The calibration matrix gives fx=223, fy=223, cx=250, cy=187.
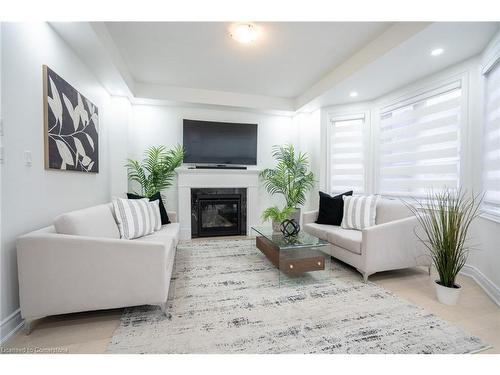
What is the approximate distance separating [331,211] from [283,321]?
76.8 inches

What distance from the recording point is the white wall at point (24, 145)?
1.50 meters

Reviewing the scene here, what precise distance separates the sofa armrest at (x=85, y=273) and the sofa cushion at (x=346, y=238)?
192 centimetres

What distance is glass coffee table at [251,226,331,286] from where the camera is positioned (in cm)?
221

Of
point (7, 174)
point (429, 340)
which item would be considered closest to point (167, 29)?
point (7, 174)

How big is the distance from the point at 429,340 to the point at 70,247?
2.48 m

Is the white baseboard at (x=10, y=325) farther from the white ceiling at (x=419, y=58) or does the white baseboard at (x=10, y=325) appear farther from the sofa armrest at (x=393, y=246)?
the white ceiling at (x=419, y=58)

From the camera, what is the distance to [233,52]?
276cm

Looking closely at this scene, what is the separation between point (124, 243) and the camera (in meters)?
1.63

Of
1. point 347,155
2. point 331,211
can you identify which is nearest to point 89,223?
point 331,211

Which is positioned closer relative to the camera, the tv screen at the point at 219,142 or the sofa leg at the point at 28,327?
the sofa leg at the point at 28,327

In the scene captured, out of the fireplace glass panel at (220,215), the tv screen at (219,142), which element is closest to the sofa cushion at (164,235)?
the fireplace glass panel at (220,215)

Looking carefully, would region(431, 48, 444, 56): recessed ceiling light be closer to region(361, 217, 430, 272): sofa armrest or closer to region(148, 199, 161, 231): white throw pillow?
region(361, 217, 430, 272): sofa armrest

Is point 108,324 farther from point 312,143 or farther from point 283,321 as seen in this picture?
point 312,143

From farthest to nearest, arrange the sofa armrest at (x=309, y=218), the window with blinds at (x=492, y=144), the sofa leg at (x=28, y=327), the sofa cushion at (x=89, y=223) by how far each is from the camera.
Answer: the sofa armrest at (x=309, y=218), the window with blinds at (x=492, y=144), the sofa cushion at (x=89, y=223), the sofa leg at (x=28, y=327)
